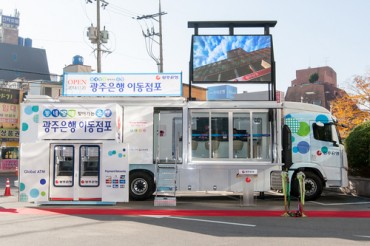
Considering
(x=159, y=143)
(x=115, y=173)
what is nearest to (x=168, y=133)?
(x=159, y=143)

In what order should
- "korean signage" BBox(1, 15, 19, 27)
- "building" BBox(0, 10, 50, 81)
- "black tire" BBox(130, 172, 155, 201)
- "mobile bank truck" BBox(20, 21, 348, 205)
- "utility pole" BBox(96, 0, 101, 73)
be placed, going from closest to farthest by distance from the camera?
1. "mobile bank truck" BBox(20, 21, 348, 205)
2. "black tire" BBox(130, 172, 155, 201)
3. "utility pole" BBox(96, 0, 101, 73)
4. "building" BBox(0, 10, 50, 81)
5. "korean signage" BBox(1, 15, 19, 27)

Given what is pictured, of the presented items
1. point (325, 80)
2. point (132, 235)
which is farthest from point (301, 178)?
point (325, 80)

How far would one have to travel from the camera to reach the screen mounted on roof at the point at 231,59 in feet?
51.8

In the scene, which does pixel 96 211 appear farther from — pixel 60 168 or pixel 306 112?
pixel 306 112

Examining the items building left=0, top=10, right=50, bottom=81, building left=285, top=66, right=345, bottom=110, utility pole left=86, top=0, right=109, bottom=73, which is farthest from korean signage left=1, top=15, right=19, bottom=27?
utility pole left=86, top=0, right=109, bottom=73

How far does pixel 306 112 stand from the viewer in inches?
590

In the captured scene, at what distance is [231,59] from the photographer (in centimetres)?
1586

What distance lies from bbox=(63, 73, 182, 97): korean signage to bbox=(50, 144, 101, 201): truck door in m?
2.32

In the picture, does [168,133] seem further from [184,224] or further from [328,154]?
[328,154]

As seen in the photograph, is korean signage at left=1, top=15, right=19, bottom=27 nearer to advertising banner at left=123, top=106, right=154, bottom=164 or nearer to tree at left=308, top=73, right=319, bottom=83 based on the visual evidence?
tree at left=308, top=73, right=319, bottom=83

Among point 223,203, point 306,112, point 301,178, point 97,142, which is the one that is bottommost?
point 223,203

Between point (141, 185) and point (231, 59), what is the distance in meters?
5.85

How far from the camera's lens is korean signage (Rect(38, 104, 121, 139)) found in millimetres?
13289

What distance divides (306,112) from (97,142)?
24.5 ft
